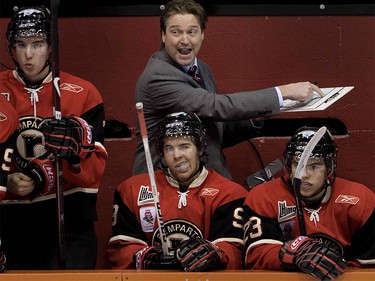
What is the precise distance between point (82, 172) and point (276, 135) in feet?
4.85

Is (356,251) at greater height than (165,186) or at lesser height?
lesser

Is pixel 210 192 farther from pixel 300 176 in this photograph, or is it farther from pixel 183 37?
pixel 183 37

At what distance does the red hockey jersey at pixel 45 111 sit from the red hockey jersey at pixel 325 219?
26.3 inches

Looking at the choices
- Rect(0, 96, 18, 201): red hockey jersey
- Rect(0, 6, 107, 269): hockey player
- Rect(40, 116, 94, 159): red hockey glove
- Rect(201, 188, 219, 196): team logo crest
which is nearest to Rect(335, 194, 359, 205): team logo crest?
Rect(201, 188, 219, 196): team logo crest

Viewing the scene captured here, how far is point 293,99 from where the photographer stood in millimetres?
4543

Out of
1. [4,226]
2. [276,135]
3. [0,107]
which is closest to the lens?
[0,107]

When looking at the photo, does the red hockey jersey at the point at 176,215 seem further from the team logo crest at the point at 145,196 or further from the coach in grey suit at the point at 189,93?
the coach in grey suit at the point at 189,93

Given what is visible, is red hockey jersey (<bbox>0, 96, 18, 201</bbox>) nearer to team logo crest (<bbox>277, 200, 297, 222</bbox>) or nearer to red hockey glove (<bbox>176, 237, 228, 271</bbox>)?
red hockey glove (<bbox>176, 237, 228, 271</bbox>)

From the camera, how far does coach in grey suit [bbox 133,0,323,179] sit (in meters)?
4.53

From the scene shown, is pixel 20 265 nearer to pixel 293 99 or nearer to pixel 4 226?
pixel 4 226

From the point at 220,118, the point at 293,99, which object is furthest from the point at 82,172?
the point at 293,99

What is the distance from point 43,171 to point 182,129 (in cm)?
58

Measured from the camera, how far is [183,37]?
4.61m

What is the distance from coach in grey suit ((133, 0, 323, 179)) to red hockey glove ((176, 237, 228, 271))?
0.68 meters
